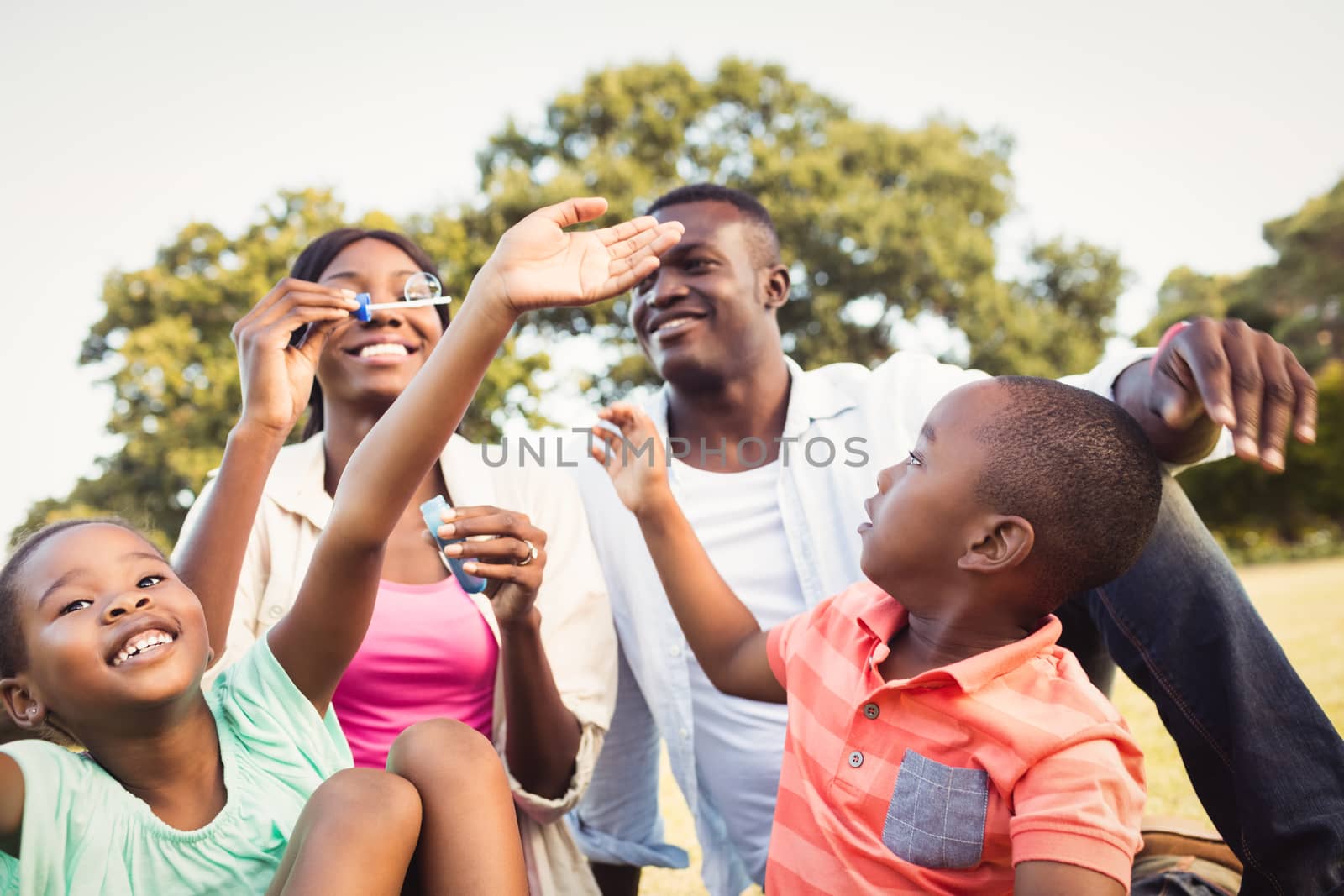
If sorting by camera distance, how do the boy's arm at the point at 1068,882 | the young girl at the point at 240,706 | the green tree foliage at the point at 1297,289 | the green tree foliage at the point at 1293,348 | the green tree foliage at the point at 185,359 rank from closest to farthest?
the boy's arm at the point at 1068,882
the young girl at the point at 240,706
the green tree foliage at the point at 185,359
the green tree foliage at the point at 1293,348
the green tree foliage at the point at 1297,289

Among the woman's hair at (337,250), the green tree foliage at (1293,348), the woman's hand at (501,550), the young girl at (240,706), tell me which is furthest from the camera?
the green tree foliage at (1293,348)

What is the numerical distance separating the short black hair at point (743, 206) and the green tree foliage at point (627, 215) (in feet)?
37.4

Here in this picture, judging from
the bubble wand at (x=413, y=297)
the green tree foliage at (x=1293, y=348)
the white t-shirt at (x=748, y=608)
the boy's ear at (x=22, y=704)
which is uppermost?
the bubble wand at (x=413, y=297)

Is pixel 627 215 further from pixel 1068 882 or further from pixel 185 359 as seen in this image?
pixel 1068 882

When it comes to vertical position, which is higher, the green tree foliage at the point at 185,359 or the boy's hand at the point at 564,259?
the boy's hand at the point at 564,259

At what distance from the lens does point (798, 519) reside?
3.15m

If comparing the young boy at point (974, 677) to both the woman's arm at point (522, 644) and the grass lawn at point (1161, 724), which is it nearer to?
the woman's arm at point (522, 644)

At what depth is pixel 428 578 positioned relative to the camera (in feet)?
8.79

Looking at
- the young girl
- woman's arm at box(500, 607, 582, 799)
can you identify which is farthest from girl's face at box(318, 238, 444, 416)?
the young girl

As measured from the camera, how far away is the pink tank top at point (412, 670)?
250cm

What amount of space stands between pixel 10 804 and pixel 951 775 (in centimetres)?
149

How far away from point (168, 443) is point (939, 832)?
16.0 metres

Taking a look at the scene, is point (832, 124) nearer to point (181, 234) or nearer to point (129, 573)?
point (181, 234)

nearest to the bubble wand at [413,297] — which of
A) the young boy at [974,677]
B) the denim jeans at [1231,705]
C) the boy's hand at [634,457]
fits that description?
the boy's hand at [634,457]
